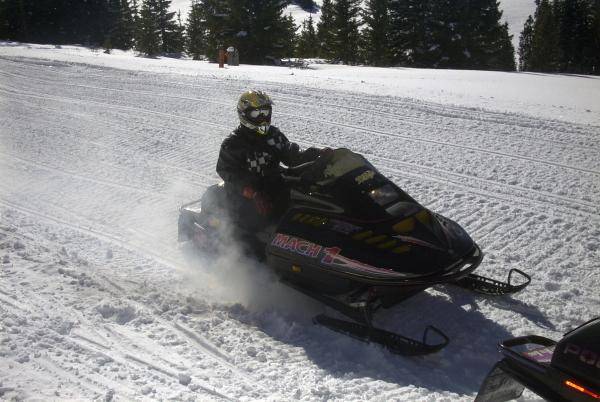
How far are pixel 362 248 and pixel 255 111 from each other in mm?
1975

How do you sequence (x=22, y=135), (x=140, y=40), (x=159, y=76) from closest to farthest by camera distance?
(x=22, y=135) → (x=159, y=76) → (x=140, y=40)

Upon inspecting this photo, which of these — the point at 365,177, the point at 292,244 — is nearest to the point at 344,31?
→ the point at 365,177

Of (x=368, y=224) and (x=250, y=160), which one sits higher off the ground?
(x=250, y=160)

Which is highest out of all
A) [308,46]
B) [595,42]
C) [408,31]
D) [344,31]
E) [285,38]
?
[595,42]

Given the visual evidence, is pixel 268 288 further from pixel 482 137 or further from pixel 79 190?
pixel 482 137

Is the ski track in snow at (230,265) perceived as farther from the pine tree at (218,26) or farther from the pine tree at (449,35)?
the pine tree at (449,35)

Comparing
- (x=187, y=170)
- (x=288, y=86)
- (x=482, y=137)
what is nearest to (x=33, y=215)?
(x=187, y=170)

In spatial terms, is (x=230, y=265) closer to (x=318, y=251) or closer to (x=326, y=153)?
(x=318, y=251)

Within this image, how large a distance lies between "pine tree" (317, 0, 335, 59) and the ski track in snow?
32.1 metres

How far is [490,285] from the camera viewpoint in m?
4.62

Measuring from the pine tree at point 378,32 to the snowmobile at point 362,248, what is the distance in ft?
117

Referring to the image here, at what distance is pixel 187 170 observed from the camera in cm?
833

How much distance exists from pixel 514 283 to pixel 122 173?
609cm

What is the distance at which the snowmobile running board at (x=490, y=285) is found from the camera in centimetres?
450
